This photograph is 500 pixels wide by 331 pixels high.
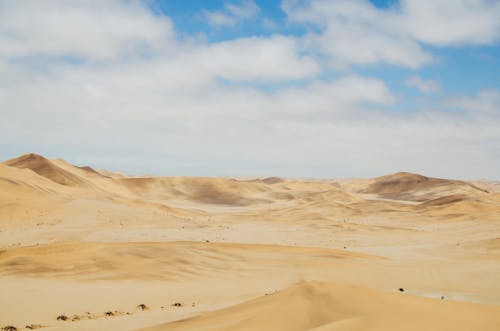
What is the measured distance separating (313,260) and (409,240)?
12.3m

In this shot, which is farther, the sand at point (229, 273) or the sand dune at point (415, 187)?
the sand dune at point (415, 187)

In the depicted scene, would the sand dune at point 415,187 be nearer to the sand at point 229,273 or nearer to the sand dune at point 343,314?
the sand at point 229,273

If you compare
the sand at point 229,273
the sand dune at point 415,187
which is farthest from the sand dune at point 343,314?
the sand dune at point 415,187

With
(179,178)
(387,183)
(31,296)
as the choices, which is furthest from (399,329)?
(387,183)

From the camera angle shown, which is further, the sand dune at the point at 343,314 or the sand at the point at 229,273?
the sand at the point at 229,273

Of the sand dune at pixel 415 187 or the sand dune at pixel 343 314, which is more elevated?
the sand dune at pixel 415 187

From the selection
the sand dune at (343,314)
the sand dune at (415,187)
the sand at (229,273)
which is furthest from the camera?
the sand dune at (415,187)

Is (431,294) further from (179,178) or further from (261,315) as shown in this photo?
(179,178)

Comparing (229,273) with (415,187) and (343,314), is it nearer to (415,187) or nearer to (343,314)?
(343,314)

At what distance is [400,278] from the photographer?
1367 cm

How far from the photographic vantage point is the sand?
6191mm

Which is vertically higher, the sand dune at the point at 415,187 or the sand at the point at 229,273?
the sand dune at the point at 415,187

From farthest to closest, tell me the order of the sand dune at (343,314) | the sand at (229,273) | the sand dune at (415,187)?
the sand dune at (415,187)
the sand at (229,273)
the sand dune at (343,314)

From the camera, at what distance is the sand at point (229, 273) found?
20.3ft
